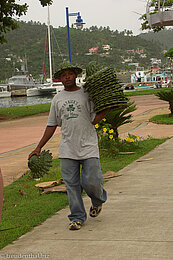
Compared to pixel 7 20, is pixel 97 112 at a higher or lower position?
lower

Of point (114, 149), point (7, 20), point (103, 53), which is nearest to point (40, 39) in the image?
point (103, 53)

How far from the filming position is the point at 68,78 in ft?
15.6

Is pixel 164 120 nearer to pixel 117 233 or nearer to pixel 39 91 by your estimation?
pixel 117 233

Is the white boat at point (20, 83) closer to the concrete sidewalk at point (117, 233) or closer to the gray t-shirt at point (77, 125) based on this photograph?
the concrete sidewalk at point (117, 233)

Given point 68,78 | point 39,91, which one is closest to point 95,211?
point 68,78

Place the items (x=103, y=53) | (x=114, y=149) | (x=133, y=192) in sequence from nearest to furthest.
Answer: (x=133, y=192) → (x=114, y=149) → (x=103, y=53)

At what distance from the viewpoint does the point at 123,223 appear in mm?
4602

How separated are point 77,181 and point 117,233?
756 millimetres

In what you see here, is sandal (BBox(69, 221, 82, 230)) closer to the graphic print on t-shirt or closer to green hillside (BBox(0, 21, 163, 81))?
the graphic print on t-shirt

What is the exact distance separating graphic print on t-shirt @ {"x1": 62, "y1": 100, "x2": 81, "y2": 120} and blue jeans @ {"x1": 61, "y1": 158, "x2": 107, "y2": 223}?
472 mm

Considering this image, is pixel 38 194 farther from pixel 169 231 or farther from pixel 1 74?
pixel 1 74

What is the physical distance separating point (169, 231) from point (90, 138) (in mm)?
1226

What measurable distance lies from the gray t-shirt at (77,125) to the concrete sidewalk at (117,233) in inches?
30.3

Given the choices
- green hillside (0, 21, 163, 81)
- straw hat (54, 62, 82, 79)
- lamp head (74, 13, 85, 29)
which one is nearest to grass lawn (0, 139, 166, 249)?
straw hat (54, 62, 82, 79)
